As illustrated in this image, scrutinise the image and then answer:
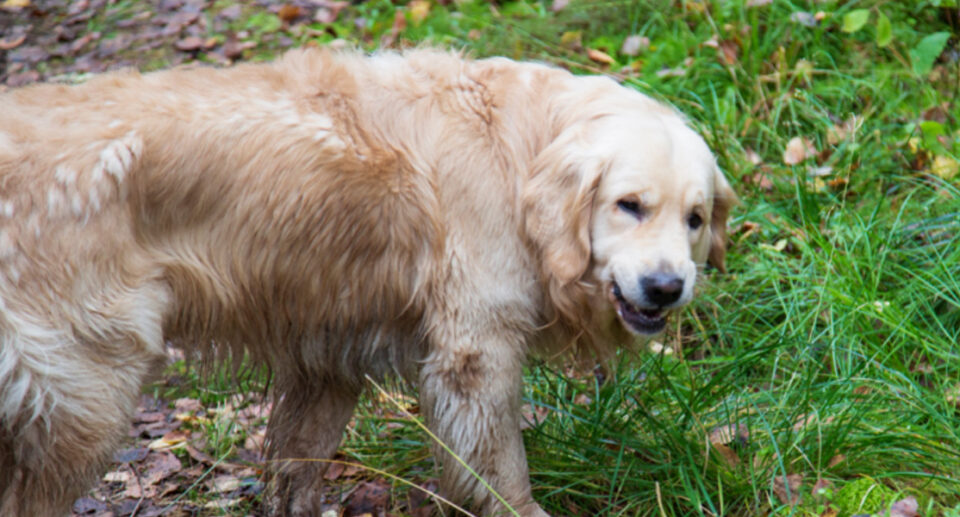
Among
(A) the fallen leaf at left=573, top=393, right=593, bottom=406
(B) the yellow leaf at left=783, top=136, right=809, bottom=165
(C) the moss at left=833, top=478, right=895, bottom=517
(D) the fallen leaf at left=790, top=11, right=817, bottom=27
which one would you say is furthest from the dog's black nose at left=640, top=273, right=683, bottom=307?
(D) the fallen leaf at left=790, top=11, right=817, bottom=27

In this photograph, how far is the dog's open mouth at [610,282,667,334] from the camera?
3357 mm

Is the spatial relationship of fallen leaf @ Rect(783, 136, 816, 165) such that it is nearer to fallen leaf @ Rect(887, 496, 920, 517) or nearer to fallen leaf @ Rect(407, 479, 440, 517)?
fallen leaf @ Rect(887, 496, 920, 517)

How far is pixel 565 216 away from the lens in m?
3.34

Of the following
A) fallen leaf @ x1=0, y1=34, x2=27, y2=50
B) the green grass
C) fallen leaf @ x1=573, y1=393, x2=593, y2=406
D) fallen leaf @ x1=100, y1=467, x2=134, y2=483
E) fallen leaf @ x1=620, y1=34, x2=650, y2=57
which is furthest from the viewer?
fallen leaf @ x1=0, y1=34, x2=27, y2=50

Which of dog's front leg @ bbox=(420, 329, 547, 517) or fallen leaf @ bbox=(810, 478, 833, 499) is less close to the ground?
dog's front leg @ bbox=(420, 329, 547, 517)

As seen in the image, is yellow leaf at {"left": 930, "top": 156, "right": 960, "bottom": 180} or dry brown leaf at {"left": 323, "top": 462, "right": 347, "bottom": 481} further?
yellow leaf at {"left": 930, "top": 156, "right": 960, "bottom": 180}

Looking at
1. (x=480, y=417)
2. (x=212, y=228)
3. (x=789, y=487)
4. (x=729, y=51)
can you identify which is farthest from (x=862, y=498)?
(x=729, y=51)

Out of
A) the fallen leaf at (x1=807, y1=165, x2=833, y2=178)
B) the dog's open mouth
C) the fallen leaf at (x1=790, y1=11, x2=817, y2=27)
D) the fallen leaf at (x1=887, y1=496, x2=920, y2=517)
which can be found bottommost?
the fallen leaf at (x1=807, y1=165, x2=833, y2=178)

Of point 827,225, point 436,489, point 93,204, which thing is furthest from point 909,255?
point 93,204

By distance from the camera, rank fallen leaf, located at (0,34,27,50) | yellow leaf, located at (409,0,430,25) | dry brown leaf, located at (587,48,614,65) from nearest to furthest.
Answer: dry brown leaf, located at (587,48,614,65) < yellow leaf, located at (409,0,430,25) < fallen leaf, located at (0,34,27,50)

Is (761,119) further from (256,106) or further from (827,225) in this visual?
(256,106)

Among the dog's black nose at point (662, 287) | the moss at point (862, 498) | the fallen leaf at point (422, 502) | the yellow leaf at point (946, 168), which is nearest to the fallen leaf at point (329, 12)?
the yellow leaf at point (946, 168)

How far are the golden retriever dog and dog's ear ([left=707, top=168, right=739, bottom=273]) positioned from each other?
0.02 meters

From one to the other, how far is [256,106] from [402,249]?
2.14 feet
